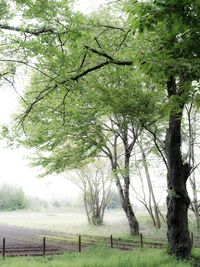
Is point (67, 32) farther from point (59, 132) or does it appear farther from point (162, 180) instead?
point (162, 180)

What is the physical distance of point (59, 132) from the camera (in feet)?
82.8

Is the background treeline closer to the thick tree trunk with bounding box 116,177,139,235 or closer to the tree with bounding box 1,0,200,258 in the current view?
the thick tree trunk with bounding box 116,177,139,235

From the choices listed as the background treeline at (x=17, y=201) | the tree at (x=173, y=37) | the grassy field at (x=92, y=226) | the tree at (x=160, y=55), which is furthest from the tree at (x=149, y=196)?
the background treeline at (x=17, y=201)

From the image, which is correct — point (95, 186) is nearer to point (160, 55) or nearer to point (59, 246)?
point (59, 246)

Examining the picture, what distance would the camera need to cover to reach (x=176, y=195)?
1455cm

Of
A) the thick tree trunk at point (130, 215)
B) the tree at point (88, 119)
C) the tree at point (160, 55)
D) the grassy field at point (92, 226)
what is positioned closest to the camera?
the tree at point (160, 55)

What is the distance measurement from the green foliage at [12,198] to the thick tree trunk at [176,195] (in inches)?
3308

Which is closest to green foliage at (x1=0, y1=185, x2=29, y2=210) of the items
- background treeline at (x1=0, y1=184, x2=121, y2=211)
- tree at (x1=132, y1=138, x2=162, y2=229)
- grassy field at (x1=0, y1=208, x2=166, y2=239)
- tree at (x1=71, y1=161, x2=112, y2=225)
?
background treeline at (x1=0, y1=184, x2=121, y2=211)

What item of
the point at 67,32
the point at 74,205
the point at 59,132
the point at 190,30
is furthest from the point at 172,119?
the point at 74,205

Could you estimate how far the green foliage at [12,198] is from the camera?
3698 inches

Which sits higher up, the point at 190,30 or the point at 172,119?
the point at 172,119

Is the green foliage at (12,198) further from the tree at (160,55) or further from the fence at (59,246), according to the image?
the tree at (160,55)

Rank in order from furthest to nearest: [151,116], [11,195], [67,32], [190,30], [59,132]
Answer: [11,195] → [59,132] → [151,116] → [67,32] → [190,30]

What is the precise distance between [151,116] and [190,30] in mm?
14915
